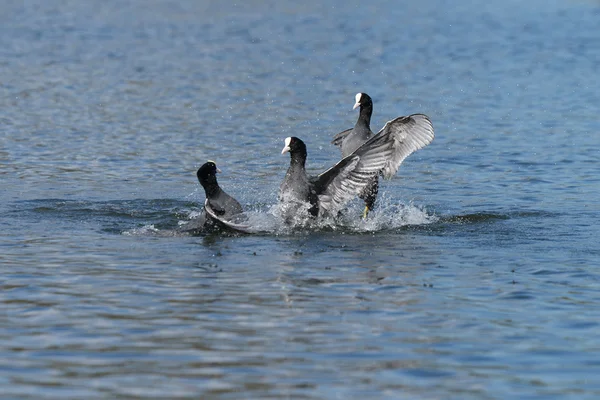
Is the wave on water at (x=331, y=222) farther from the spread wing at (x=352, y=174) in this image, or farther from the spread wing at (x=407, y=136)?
the spread wing at (x=407, y=136)

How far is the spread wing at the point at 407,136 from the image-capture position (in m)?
11.3

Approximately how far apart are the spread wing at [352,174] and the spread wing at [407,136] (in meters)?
0.42

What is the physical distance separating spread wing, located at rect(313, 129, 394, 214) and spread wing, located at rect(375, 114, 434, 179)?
16.4 inches

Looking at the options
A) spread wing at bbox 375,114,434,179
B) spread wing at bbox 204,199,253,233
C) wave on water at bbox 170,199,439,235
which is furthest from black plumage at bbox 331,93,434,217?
spread wing at bbox 204,199,253,233

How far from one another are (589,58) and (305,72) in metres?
7.91

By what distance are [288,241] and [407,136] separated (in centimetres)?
225

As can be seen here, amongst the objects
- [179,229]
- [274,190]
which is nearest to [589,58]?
[274,190]

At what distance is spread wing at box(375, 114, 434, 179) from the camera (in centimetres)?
1130

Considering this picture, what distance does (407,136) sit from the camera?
38.0 ft

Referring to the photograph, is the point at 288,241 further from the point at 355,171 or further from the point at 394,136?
the point at 394,136

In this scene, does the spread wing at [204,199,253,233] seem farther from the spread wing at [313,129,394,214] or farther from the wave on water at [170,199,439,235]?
the spread wing at [313,129,394,214]

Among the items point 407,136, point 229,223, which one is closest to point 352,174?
point 407,136

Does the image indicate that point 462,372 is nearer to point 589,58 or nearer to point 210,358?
point 210,358

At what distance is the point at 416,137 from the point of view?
1156 cm
